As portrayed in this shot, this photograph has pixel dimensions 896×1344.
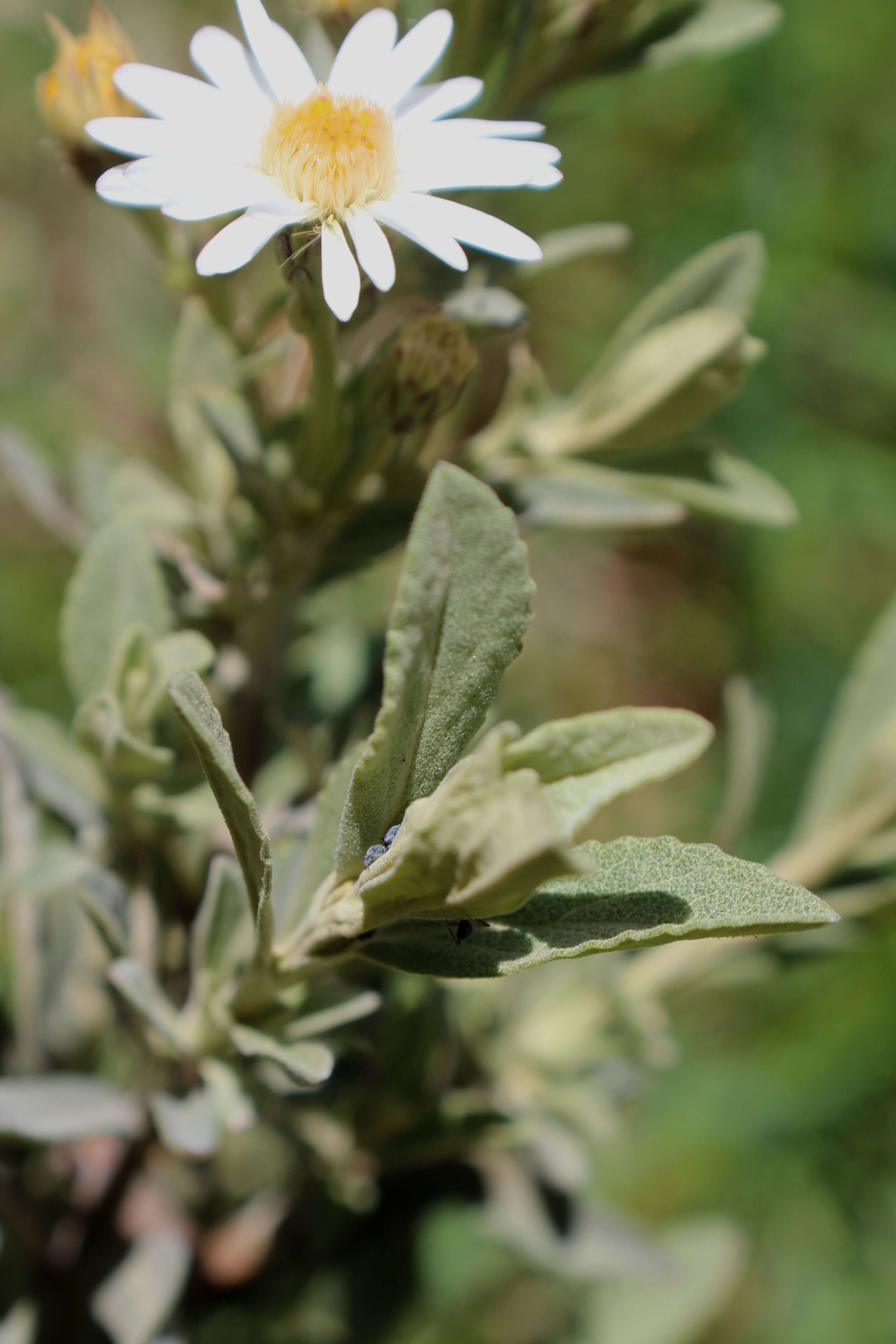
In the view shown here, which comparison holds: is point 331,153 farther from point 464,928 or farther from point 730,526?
point 730,526

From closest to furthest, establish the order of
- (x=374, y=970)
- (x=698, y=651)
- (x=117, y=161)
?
(x=117, y=161) → (x=374, y=970) → (x=698, y=651)

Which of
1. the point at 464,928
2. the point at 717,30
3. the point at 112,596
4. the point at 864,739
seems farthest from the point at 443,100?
the point at 864,739

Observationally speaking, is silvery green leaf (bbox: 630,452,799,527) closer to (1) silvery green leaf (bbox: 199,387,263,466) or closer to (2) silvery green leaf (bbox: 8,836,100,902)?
(1) silvery green leaf (bbox: 199,387,263,466)

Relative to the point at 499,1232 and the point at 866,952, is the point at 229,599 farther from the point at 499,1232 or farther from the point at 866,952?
the point at 866,952

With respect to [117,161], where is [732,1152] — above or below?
below

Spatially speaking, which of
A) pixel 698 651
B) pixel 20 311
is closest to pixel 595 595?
pixel 698 651

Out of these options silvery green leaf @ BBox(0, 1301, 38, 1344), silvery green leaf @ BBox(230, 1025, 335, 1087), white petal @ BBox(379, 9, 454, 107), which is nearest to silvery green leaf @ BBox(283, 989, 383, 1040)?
silvery green leaf @ BBox(230, 1025, 335, 1087)
